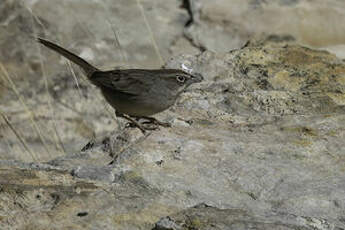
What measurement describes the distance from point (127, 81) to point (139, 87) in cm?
16

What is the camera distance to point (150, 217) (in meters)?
3.50

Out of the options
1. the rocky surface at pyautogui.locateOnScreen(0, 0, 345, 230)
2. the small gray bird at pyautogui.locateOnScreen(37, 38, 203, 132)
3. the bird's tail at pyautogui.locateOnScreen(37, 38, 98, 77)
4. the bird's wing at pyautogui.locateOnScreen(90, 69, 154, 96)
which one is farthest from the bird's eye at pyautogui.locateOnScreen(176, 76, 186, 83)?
the bird's tail at pyautogui.locateOnScreen(37, 38, 98, 77)

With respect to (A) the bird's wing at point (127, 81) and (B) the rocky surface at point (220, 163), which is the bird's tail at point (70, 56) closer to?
(A) the bird's wing at point (127, 81)

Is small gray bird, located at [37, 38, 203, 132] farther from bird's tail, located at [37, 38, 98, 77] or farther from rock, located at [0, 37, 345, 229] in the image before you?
rock, located at [0, 37, 345, 229]

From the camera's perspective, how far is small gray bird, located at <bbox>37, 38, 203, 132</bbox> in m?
5.59

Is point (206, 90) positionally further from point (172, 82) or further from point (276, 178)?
point (276, 178)

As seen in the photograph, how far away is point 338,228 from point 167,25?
6.79 meters

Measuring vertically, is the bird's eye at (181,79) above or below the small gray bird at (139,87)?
above

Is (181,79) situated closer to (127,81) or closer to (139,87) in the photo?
(139,87)

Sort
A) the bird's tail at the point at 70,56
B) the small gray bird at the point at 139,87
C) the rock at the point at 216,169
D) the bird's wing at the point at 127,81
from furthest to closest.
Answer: the bird's tail at the point at 70,56, the bird's wing at the point at 127,81, the small gray bird at the point at 139,87, the rock at the point at 216,169

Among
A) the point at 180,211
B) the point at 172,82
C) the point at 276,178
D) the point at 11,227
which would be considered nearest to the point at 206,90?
the point at 172,82

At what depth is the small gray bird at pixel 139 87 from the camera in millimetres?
5594

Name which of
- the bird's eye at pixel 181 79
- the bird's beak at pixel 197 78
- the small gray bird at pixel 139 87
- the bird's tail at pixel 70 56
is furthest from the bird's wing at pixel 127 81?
the bird's beak at pixel 197 78

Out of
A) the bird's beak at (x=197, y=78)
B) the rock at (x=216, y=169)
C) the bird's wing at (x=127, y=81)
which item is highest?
the rock at (x=216, y=169)
